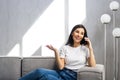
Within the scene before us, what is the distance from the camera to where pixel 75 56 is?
3053 mm

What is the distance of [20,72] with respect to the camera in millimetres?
3289

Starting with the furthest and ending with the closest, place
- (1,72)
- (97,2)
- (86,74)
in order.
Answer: (97,2)
(1,72)
(86,74)

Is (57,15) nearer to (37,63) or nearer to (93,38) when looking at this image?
(93,38)

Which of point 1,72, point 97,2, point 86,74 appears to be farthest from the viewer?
point 97,2

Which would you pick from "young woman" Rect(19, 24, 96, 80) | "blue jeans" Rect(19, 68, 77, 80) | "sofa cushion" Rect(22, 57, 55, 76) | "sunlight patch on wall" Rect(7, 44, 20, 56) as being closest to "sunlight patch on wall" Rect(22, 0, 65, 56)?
"sunlight patch on wall" Rect(7, 44, 20, 56)

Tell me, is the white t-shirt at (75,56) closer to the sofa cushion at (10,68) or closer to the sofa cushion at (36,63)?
the sofa cushion at (36,63)

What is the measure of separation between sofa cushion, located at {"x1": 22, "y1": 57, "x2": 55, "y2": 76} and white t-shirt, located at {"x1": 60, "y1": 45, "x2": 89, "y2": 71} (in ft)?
0.88

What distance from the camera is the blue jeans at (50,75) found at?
2.71 m

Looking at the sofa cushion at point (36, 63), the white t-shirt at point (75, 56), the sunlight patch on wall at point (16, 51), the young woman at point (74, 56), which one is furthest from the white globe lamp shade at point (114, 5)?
the sunlight patch on wall at point (16, 51)

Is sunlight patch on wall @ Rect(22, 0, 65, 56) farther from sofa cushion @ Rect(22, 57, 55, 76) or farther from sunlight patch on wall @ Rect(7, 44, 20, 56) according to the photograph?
sofa cushion @ Rect(22, 57, 55, 76)

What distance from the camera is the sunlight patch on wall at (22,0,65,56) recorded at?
3809mm

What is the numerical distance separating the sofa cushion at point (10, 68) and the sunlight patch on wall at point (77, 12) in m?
0.98

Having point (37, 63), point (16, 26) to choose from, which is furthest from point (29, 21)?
point (37, 63)

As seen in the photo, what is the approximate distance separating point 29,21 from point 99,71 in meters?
1.56
